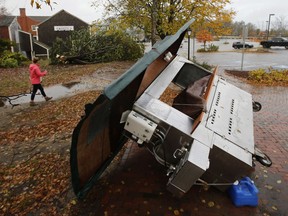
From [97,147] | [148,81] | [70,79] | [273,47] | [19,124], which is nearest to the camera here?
[97,147]

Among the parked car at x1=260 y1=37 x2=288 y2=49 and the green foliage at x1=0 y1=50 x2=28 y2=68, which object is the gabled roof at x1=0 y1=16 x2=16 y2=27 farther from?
the parked car at x1=260 y1=37 x2=288 y2=49

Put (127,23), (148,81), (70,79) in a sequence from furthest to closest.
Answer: (127,23) → (70,79) → (148,81)

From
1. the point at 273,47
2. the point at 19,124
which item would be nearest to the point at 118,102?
the point at 19,124

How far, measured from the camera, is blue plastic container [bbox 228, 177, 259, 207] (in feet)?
11.9

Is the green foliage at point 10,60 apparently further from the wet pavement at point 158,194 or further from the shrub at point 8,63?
the wet pavement at point 158,194

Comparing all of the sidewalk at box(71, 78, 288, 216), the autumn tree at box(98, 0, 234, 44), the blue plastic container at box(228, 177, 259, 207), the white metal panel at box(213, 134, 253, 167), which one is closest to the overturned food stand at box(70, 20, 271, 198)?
the white metal panel at box(213, 134, 253, 167)

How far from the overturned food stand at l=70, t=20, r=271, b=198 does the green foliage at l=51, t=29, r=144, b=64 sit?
16.8 meters

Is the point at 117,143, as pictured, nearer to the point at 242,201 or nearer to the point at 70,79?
the point at 242,201

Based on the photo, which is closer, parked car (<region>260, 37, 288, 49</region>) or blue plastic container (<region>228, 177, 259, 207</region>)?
blue plastic container (<region>228, 177, 259, 207</region>)

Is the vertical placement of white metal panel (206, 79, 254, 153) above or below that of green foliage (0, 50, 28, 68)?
above

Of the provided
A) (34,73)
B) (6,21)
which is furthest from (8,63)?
(6,21)

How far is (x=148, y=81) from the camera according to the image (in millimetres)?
3912

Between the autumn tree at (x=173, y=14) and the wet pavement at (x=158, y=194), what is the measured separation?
416 inches

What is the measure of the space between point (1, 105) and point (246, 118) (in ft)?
28.8
